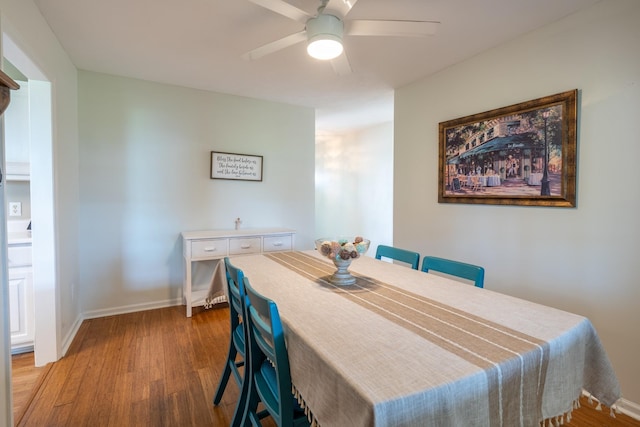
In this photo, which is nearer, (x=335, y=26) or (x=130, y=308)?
(x=335, y=26)

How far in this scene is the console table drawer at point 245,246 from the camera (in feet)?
10.4

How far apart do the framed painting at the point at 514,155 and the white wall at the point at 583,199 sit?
6 centimetres

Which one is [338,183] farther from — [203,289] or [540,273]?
[540,273]

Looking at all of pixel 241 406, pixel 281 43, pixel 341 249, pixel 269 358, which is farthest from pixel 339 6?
pixel 241 406

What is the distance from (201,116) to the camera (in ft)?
11.0

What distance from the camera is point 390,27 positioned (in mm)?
1563

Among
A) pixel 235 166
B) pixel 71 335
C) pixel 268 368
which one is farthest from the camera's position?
pixel 235 166

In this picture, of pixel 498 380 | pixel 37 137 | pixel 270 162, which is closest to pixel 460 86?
pixel 270 162

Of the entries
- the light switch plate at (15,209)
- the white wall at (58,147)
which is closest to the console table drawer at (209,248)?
the white wall at (58,147)

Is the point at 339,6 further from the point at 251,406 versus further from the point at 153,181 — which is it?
the point at 153,181

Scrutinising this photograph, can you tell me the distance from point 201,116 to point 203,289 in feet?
6.10

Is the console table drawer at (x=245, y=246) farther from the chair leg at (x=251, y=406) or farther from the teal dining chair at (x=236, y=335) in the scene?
the chair leg at (x=251, y=406)

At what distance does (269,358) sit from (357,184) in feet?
15.0

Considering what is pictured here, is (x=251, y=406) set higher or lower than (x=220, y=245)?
lower
